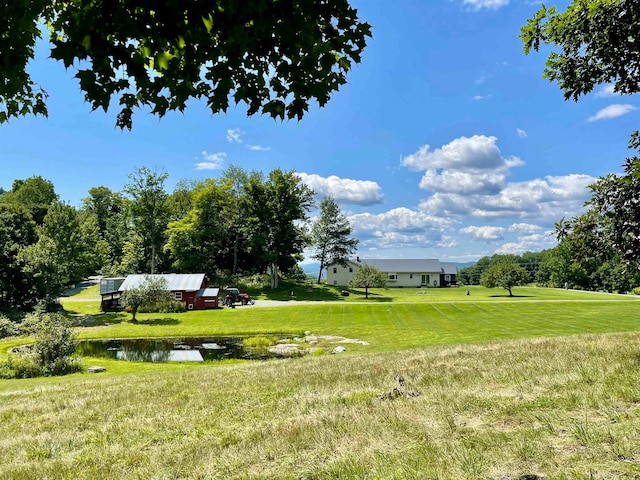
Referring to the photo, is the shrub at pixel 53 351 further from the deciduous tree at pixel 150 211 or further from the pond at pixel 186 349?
the deciduous tree at pixel 150 211

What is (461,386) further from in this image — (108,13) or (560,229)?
(108,13)

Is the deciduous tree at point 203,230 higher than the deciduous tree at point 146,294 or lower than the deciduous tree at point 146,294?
higher

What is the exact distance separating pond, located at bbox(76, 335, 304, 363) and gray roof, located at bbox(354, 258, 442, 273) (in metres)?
67.5

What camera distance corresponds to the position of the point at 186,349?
27.0 meters

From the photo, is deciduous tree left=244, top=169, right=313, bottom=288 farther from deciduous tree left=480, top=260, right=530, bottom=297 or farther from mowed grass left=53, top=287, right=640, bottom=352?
deciduous tree left=480, top=260, right=530, bottom=297

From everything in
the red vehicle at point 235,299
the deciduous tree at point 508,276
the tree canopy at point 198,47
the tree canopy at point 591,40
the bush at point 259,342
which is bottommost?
the bush at point 259,342

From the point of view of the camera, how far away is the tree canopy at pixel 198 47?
3.92 meters

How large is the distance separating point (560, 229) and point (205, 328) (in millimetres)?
31468

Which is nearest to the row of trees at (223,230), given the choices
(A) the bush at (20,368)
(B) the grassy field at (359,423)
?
(A) the bush at (20,368)

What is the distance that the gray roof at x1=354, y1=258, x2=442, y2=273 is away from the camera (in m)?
94.4

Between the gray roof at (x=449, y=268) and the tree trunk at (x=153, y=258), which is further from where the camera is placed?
the gray roof at (x=449, y=268)

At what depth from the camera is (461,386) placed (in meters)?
7.21

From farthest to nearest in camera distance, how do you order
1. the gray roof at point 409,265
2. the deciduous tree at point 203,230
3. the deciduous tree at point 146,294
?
1. the gray roof at point 409,265
2. the deciduous tree at point 203,230
3. the deciduous tree at point 146,294

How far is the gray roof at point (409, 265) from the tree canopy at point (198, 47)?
90.0 meters
